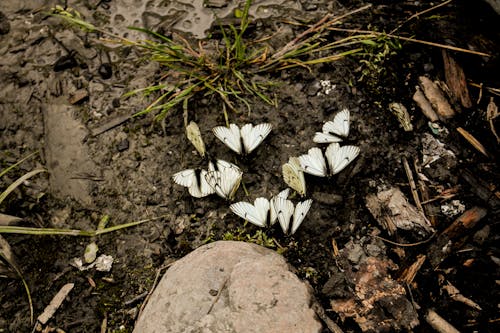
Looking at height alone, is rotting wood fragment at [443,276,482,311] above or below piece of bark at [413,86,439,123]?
below

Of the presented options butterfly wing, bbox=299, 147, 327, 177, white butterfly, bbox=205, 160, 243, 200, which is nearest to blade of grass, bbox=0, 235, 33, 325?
white butterfly, bbox=205, 160, 243, 200

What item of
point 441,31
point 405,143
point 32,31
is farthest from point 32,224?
point 441,31

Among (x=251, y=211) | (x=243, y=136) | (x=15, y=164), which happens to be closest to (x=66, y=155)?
(x=15, y=164)

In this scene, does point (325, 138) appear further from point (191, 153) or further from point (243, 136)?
point (191, 153)

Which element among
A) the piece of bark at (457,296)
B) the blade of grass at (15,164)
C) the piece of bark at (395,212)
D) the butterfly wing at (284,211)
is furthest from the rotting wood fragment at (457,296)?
the blade of grass at (15,164)

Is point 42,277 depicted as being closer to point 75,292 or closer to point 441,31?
point 75,292

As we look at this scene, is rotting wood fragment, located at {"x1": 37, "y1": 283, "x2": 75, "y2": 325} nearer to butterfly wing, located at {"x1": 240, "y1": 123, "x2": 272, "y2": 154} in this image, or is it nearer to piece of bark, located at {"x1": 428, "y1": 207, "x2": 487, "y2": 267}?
butterfly wing, located at {"x1": 240, "y1": 123, "x2": 272, "y2": 154}

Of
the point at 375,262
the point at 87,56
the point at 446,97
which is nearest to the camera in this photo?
the point at 375,262
